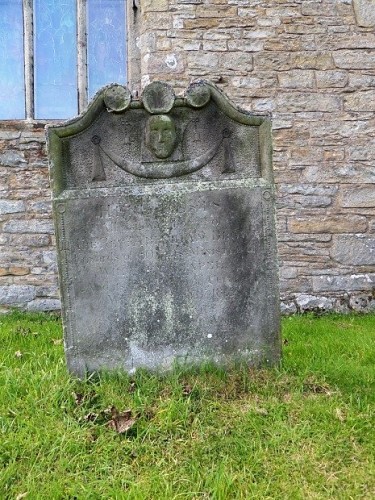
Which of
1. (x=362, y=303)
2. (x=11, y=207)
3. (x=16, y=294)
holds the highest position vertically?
(x=11, y=207)

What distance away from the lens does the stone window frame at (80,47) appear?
5676 millimetres

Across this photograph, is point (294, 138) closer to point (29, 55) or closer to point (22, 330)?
point (29, 55)

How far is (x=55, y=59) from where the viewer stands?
19.0ft

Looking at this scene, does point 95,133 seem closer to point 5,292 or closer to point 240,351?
point 240,351

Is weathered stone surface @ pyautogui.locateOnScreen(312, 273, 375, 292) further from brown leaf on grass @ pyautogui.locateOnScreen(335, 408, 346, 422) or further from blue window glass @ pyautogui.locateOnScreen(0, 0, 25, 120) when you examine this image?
blue window glass @ pyautogui.locateOnScreen(0, 0, 25, 120)

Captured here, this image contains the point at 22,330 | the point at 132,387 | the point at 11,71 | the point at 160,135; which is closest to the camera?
the point at 132,387

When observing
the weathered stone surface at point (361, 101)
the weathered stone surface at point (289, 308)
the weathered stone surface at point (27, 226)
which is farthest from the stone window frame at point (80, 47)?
the weathered stone surface at point (289, 308)

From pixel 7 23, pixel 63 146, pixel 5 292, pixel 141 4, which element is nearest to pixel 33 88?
pixel 7 23

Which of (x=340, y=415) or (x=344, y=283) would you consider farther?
(x=344, y=283)

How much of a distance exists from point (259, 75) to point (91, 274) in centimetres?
352

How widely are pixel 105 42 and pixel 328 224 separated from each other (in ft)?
10.5

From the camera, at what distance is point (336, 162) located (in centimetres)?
562

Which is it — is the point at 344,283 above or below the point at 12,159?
below

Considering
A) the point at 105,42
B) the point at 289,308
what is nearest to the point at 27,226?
the point at 105,42
